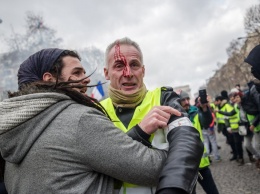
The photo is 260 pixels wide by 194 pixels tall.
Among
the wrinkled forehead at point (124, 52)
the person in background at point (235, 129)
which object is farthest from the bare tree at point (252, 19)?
the wrinkled forehead at point (124, 52)

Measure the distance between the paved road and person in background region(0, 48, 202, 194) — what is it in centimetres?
477

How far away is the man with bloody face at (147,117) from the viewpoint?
1148mm

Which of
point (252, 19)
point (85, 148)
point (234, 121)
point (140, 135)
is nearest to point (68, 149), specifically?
point (85, 148)

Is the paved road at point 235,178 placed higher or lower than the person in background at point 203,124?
lower

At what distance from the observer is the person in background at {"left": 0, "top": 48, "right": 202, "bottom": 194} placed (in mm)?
1229

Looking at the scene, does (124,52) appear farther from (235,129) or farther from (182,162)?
(235,129)

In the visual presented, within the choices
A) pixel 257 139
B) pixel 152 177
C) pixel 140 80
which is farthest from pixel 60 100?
pixel 257 139

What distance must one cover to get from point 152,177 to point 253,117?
216 inches

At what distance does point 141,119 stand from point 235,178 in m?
5.62

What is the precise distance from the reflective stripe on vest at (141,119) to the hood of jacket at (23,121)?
20.2 inches

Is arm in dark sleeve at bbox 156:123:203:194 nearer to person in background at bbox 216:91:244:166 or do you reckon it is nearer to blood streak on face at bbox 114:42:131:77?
blood streak on face at bbox 114:42:131:77

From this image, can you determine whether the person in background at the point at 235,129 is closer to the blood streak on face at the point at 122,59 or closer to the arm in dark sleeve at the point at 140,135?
the blood streak on face at the point at 122,59

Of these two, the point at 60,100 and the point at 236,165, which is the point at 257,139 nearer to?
the point at 236,165

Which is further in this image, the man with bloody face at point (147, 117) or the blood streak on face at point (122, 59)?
the blood streak on face at point (122, 59)
